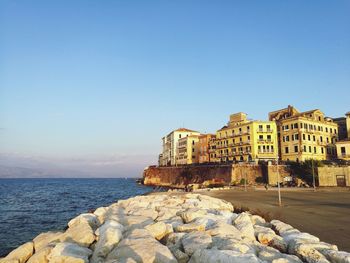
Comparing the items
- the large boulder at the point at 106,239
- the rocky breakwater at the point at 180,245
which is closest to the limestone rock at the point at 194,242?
the rocky breakwater at the point at 180,245

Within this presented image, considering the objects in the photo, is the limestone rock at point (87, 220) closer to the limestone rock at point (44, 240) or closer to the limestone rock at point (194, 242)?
the limestone rock at point (44, 240)


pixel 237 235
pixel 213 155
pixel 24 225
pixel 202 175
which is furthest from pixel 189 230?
pixel 213 155

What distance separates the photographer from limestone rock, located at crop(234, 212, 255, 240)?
1197 centimetres

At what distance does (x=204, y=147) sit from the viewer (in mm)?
88375

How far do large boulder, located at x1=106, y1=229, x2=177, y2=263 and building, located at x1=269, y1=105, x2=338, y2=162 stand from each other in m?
57.3

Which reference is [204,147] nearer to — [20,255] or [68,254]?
[20,255]

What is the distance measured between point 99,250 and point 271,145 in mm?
60891

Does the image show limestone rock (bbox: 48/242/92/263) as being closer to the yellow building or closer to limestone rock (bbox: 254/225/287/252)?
limestone rock (bbox: 254/225/287/252)

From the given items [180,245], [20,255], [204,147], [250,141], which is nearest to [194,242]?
[180,245]

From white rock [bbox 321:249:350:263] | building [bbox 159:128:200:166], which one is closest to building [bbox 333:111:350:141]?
building [bbox 159:128:200:166]

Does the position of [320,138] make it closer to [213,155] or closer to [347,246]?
[213,155]

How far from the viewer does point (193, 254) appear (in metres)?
9.07

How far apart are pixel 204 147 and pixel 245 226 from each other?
249 feet

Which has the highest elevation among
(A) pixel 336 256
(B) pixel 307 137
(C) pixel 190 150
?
(C) pixel 190 150
